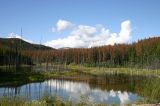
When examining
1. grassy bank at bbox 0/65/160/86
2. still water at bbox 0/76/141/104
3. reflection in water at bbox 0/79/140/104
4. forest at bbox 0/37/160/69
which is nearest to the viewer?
still water at bbox 0/76/141/104

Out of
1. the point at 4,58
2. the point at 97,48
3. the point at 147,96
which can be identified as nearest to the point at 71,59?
the point at 97,48

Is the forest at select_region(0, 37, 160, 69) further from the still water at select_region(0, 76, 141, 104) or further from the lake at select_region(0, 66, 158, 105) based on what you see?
the still water at select_region(0, 76, 141, 104)

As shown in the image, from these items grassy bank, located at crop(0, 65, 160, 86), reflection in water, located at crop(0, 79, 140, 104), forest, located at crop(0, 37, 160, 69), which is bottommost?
reflection in water, located at crop(0, 79, 140, 104)

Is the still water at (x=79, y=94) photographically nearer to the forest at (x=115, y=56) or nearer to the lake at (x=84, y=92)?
the lake at (x=84, y=92)

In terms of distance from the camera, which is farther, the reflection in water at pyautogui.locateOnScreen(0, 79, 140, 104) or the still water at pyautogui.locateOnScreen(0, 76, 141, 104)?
the reflection in water at pyautogui.locateOnScreen(0, 79, 140, 104)

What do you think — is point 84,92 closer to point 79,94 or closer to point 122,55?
point 79,94

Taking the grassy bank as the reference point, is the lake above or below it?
below

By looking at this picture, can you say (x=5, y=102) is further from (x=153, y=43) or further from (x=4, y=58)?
(x=4, y=58)

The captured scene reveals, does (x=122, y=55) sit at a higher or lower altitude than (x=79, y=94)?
higher

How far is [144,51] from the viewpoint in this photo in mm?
138875

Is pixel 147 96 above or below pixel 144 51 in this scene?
below

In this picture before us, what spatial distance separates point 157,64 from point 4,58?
72.4 m

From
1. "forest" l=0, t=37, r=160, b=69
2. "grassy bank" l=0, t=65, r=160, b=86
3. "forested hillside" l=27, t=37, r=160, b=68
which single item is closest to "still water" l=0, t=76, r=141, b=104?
Result: "grassy bank" l=0, t=65, r=160, b=86

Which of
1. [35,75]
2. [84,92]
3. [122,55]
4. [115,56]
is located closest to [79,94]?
[84,92]
